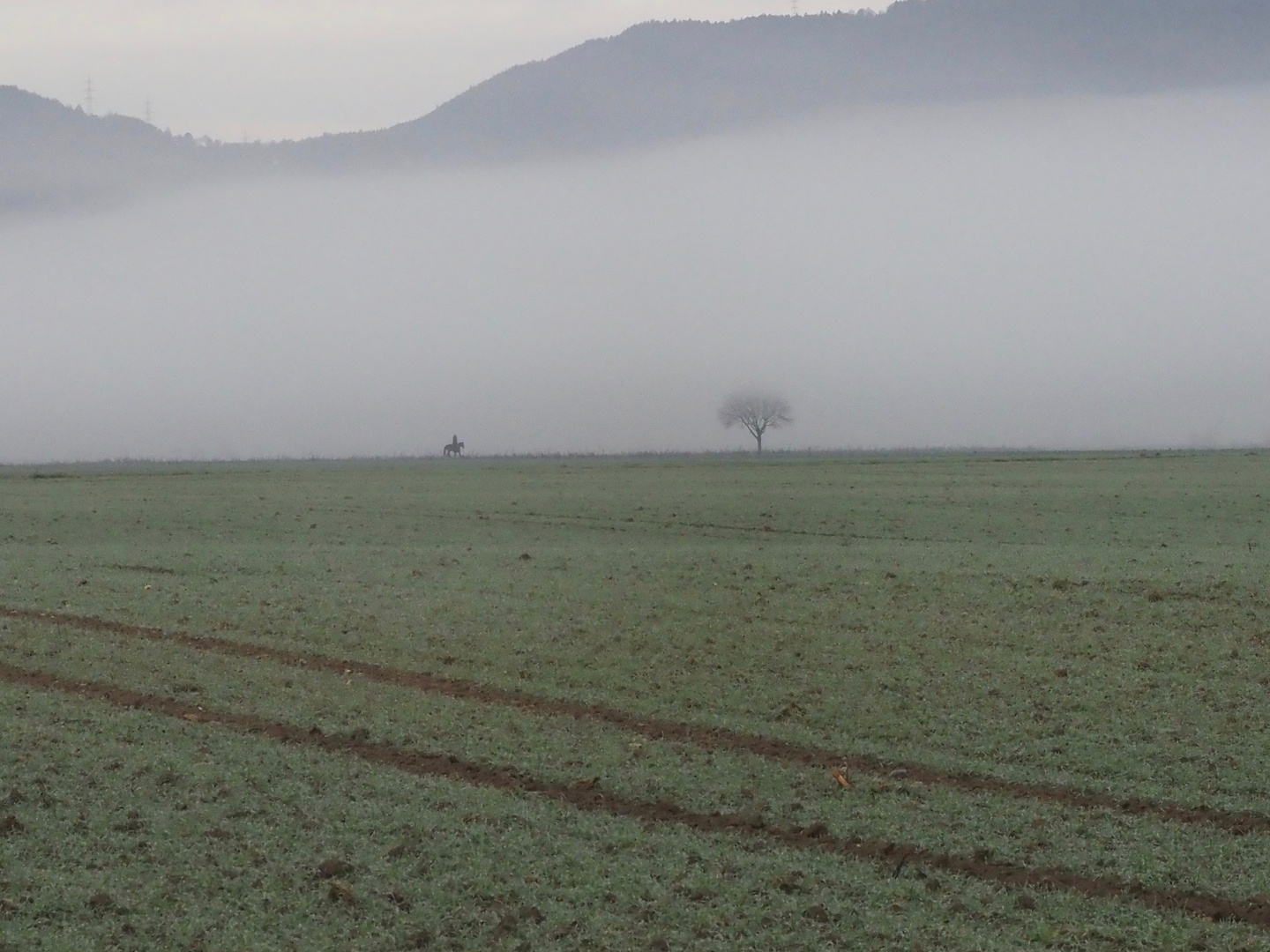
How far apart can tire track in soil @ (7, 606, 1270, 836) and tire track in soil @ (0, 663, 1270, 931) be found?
1.77m

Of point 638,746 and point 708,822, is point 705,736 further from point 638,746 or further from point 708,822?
point 708,822

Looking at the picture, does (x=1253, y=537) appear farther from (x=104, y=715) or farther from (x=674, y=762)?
(x=104, y=715)

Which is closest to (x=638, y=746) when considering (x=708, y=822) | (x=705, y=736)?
(x=705, y=736)

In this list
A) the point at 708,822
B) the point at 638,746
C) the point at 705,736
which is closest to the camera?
the point at 708,822

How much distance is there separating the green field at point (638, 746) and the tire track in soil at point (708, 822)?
0.04m

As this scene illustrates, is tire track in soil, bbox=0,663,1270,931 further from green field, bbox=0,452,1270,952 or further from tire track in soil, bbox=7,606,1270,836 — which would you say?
tire track in soil, bbox=7,606,1270,836

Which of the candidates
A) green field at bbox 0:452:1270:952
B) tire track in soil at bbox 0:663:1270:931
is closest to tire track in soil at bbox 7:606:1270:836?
green field at bbox 0:452:1270:952

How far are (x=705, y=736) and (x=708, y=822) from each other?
2726mm

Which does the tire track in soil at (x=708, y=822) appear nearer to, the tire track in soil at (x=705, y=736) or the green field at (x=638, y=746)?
the green field at (x=638, y=746)

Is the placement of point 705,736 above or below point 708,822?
above

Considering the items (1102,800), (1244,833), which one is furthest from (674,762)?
(1244,833)

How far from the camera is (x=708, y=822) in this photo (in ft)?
34.8

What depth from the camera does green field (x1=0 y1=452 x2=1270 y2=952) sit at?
878cm

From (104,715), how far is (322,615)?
19.0 ft
